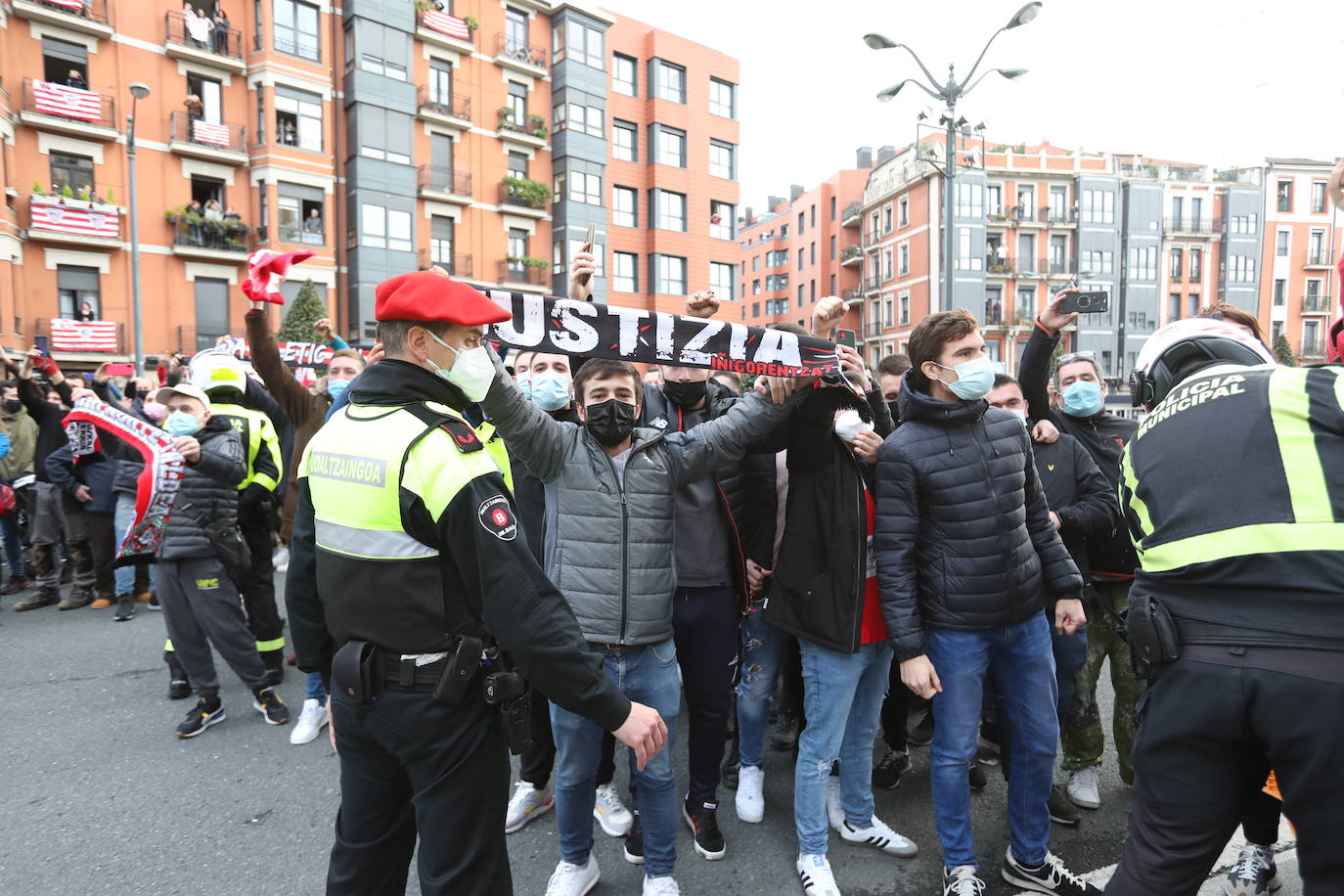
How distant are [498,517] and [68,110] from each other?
26941 millimetres

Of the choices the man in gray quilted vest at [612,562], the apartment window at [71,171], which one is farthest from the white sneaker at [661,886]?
the apartment window at [71,171]

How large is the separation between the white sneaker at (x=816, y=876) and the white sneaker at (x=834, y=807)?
1.15 feet

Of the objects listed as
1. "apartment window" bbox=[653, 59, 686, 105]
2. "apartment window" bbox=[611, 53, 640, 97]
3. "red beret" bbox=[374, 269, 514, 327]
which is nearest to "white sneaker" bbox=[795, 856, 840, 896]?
"red beret" bbox=[374, 269, 514, 327]

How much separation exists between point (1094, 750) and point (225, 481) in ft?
16.9

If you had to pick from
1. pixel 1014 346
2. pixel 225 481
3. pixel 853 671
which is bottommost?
pixel 853 671

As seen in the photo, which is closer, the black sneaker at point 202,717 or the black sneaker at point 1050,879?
the black sneaker at point 1050,879

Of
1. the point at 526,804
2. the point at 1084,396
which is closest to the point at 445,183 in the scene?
the point at 1084,396

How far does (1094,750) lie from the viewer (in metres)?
3.76

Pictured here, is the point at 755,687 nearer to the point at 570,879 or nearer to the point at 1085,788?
the point at 570,879

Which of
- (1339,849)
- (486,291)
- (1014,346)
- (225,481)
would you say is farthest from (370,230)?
(1014,346)

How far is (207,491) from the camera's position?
4.75 metres

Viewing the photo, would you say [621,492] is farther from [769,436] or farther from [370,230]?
[370,230]

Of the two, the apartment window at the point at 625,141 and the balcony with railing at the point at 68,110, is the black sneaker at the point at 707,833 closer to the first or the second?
the balcony with railing at the point at 68,110

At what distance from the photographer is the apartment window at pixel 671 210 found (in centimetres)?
3338
